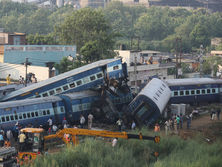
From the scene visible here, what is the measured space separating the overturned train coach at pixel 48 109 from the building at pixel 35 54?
2898 centimetres

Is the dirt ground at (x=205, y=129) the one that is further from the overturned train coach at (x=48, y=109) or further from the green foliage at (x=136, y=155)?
the overturned train coach at (x=48, y=109)

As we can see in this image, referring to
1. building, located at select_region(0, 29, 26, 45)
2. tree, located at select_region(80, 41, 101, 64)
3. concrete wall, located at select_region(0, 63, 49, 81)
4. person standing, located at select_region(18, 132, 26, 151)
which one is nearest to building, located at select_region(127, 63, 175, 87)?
tree, located at select_region(80, 41, 101, 64)

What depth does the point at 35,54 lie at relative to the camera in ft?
219

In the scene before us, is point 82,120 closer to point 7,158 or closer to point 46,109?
point 46,109

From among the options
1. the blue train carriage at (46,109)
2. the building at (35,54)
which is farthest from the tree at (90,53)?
the blue train carriage at (46,109)

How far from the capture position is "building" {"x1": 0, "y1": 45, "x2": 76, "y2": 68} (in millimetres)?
64750

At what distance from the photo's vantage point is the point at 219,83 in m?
46.7

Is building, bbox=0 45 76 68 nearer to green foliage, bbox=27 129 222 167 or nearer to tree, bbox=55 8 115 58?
tree, bbox=55 8 115 58

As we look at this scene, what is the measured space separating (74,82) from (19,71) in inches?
935

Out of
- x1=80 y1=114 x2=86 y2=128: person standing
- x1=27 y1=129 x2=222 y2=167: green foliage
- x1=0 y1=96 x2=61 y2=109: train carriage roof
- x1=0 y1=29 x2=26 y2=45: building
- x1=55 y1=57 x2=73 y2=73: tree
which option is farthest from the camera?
x1=0 y1=29 x2=26 y2=45: building

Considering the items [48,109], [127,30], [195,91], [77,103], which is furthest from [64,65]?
[127,30]

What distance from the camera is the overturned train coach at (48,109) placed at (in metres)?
32.4

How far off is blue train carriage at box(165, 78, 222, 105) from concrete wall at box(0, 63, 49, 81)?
64.2 feet

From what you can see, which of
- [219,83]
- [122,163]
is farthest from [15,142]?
[219,83]
